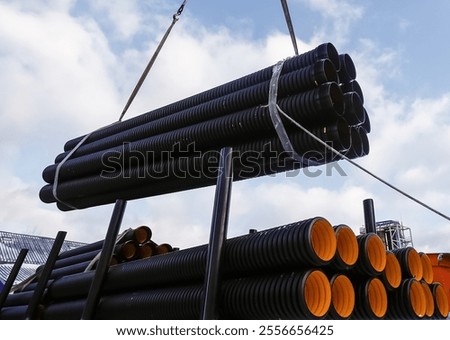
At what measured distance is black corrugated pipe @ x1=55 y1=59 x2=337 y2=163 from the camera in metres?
3.36

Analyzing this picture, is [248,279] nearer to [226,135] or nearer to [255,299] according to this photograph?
[255,299]

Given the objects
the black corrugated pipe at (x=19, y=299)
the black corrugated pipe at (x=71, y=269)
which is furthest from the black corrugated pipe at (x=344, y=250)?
the black corrugated pipe at (x=19, y=299)

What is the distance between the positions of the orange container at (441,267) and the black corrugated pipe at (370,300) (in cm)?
419

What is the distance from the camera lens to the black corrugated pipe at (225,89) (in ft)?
11.6

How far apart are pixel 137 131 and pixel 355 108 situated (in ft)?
8.62

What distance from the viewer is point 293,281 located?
2707 millimetres

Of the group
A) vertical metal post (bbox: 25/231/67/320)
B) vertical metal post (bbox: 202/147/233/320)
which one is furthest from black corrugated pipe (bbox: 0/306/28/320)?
vertical metal post (bbox: 202/147/233/320)

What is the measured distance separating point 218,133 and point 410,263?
2.13 metres

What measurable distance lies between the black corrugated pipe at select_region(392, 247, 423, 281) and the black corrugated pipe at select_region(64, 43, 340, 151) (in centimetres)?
178

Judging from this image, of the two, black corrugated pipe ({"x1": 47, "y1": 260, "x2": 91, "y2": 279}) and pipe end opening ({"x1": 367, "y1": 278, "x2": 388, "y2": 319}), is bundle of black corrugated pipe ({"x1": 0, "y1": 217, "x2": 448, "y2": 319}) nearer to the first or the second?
pipe end opening ({"x1": 367, "y1": 278, "x2": 388, "y2": 319})

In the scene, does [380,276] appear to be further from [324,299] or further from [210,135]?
[210,135]

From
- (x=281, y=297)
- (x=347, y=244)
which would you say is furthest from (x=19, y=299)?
(x=347, y=244)
